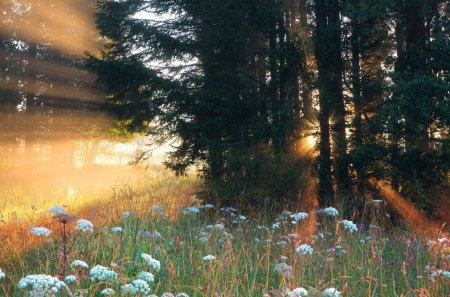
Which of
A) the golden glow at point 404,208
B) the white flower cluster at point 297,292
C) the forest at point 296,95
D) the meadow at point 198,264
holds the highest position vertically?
the forest at point 296,95

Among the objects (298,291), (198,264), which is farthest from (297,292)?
(198,264)

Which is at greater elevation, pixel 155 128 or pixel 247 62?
pixel 247 62

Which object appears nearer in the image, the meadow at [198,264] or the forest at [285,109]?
the meadow at [198,264]

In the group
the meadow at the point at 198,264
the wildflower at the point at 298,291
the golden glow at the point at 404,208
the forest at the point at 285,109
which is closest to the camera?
the wildflower at the point at 298,291

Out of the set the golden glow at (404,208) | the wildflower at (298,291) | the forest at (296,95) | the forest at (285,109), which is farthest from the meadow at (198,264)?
the forest at (296,95)

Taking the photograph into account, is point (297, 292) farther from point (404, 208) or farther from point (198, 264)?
point (404, 208)

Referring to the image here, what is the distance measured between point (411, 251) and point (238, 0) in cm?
720

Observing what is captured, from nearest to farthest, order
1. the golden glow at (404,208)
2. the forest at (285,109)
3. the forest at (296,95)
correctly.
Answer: the forest at (285,109), the golden glow at (404,208), the forest at (296,95)

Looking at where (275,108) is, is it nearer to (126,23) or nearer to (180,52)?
(180,52)

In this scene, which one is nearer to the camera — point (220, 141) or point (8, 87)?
point (220, 141)

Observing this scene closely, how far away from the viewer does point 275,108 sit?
1120 centimetres

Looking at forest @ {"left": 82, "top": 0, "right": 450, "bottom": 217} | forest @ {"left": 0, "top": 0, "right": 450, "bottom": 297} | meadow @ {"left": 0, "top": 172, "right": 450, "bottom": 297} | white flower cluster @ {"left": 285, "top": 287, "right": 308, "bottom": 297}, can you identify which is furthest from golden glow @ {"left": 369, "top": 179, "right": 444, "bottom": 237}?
white flower cluster @ {"left": 285, "top": 287, "right": 308, "bottom": 297}

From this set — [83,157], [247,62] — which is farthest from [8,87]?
[247,62]

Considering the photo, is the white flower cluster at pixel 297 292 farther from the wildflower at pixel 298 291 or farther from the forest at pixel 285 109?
the forest at pixel 285 109
